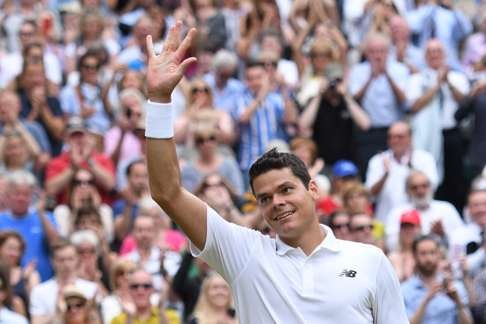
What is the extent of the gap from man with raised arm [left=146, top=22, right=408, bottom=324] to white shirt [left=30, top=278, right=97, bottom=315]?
5.39 m

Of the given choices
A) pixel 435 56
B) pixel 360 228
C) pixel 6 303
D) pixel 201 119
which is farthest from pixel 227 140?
pixel 6 303

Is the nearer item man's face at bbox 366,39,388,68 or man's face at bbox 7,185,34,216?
man's face at bbox 7,185,34,216

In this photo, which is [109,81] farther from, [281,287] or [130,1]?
[281,287]

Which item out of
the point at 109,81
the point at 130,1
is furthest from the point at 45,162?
the point at 130,1

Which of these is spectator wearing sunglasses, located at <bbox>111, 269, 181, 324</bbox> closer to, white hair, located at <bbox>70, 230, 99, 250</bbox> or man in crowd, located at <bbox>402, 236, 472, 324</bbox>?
white hair, located at <bbox>70, 230, 99, 250</bbox>

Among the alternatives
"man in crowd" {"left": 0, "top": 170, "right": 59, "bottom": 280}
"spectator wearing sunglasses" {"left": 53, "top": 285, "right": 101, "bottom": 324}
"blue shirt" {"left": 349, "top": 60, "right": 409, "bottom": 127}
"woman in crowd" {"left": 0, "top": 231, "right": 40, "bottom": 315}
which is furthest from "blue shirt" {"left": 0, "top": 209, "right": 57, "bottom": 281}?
"blue shirt" {"left": 349, "top": 60, "right": 409, "bottom": 127}

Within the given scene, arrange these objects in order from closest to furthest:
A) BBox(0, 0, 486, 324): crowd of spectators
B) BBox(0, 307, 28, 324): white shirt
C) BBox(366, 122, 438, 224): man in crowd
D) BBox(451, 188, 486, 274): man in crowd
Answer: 1. BBox(0, 307, 28, 324): white shirt
2. BBox(0, 0, 486, 324): crowd of spectators
3. BBox(451, 188, 486, 274): man in crowd
4. BBox(366, 122, 438, 224): man in crowd

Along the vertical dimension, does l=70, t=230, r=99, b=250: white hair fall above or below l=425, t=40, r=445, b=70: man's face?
below

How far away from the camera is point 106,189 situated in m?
13.7

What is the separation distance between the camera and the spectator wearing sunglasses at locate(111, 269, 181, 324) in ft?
35.2

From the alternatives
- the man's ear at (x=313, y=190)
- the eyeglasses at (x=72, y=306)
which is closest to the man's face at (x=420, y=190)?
the eyeglasses at (x=72, y=306)

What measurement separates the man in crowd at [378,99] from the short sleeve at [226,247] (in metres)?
9.01

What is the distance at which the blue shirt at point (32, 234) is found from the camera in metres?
12.5

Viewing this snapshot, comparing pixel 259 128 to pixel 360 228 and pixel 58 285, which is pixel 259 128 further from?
pixel 58 285
